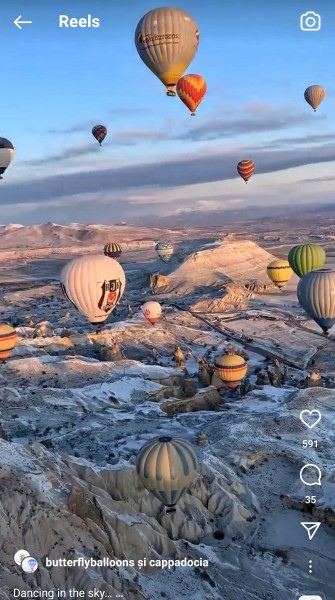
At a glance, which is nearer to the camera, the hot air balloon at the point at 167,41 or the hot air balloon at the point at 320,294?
the hot air balloon at the point at 167,41

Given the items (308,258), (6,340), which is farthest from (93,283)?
(308,258)

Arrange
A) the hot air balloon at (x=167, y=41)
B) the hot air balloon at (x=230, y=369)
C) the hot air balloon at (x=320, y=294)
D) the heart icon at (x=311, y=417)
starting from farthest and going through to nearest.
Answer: the hot air balloon at (x=230, y=369)
the hot air balloon at (x=320, y=294)
the heart icon at (x=311, y=417)
the hot air balloon at (x=167, y=41)

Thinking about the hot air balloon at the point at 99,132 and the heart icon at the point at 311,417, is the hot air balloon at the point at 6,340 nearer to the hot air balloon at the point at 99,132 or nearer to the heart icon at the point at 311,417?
the heart icon at the point at 311,417

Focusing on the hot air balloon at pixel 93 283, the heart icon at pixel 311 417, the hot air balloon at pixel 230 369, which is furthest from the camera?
the hot air balloon at pixel 230 369

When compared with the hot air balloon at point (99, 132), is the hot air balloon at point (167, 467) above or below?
below

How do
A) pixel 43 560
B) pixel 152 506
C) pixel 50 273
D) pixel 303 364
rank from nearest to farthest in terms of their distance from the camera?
1. pixel 43 560
2. pixel 152 506
3. pixel 303 364
4. pixel 50 273

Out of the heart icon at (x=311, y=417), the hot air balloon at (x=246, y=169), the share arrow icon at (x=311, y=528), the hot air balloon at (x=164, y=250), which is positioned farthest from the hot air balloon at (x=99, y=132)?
the share arrow icon at (x=311, y=528)

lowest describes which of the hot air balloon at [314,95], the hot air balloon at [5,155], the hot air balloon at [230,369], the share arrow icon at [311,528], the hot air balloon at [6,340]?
the share arrow icon at [311,528]

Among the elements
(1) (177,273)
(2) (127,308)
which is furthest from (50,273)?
(2) (127,308)

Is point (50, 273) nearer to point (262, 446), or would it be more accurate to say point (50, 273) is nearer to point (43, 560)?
point (262, 446)
